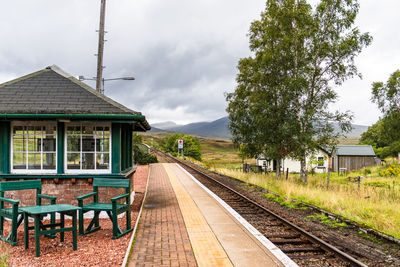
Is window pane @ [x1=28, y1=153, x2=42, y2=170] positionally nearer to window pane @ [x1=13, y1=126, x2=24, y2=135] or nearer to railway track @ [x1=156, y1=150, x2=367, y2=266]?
window pane @ [x1=13, y1=126, x2=24, y2=135]

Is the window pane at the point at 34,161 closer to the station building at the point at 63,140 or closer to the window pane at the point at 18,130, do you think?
the station building at the point at 63,140

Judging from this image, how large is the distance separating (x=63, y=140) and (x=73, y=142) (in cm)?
25

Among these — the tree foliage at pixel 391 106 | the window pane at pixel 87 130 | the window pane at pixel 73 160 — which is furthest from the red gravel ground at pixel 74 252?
the tree foliage at pixel 391 106

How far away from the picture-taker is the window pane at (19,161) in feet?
27.3

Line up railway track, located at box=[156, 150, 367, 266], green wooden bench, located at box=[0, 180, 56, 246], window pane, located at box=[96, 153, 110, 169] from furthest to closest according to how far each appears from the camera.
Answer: window pane, located at box=[96, 153, 110, 169]
green wooden bench, located at box=[0, 180, 56, 246]
railway track, located at box=[156, 150, 367, 266]

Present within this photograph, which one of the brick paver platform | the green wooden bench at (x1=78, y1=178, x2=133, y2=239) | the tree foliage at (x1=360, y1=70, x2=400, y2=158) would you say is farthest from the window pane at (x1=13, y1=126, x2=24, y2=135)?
the tree foliage at (x1=360, y1=70, x2=400, y2=158)

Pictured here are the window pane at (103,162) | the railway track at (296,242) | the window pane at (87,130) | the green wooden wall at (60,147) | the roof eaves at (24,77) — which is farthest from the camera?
the roof eaves at (24,77)

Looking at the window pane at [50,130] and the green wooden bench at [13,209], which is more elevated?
the window pane at [50,130]

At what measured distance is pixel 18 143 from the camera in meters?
8.34

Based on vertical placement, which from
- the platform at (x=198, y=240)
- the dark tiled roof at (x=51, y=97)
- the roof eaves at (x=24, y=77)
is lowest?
the platform at (x=198, y=240)

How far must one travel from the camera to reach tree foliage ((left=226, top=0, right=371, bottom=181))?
1767cm

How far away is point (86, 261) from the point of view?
5.17 metres

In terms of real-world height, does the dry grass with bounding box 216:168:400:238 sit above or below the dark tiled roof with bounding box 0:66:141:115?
below

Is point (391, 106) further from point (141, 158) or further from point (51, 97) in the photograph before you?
point (51, 97)
